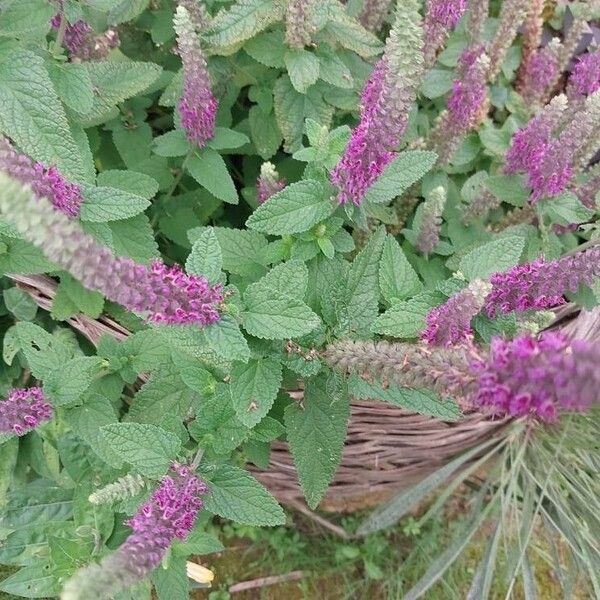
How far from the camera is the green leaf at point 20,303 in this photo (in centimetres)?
116

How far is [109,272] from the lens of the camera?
21.2 inches

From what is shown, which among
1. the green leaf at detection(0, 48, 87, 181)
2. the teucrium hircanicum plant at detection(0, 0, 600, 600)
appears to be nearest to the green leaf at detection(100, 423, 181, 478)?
the teucrium hircanicum plant at detection(0, 0, 600, 600)

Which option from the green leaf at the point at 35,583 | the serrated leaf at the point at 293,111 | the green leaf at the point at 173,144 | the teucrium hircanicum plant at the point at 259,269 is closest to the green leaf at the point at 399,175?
the teucrium hircanicum plant at the point at 259,269

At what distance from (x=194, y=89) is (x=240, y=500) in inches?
22.5

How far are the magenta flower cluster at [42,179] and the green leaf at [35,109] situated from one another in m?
0.06

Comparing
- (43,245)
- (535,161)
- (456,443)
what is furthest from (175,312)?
(456,443)

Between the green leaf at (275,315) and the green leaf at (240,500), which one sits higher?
the green leaf at (275,315)

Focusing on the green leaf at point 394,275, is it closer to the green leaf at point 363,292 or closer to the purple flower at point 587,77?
the green leaf at point 363,292

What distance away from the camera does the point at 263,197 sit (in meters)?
1.05

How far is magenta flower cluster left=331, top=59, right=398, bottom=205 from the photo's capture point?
28.7 inches

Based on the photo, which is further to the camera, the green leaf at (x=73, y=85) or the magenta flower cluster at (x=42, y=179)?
the green leaf at (x=73, y=85)

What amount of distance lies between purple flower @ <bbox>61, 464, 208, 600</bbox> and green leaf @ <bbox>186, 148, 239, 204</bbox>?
18.3 inches

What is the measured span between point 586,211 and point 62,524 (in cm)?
95

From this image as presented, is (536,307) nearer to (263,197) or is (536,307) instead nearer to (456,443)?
(263,197)
